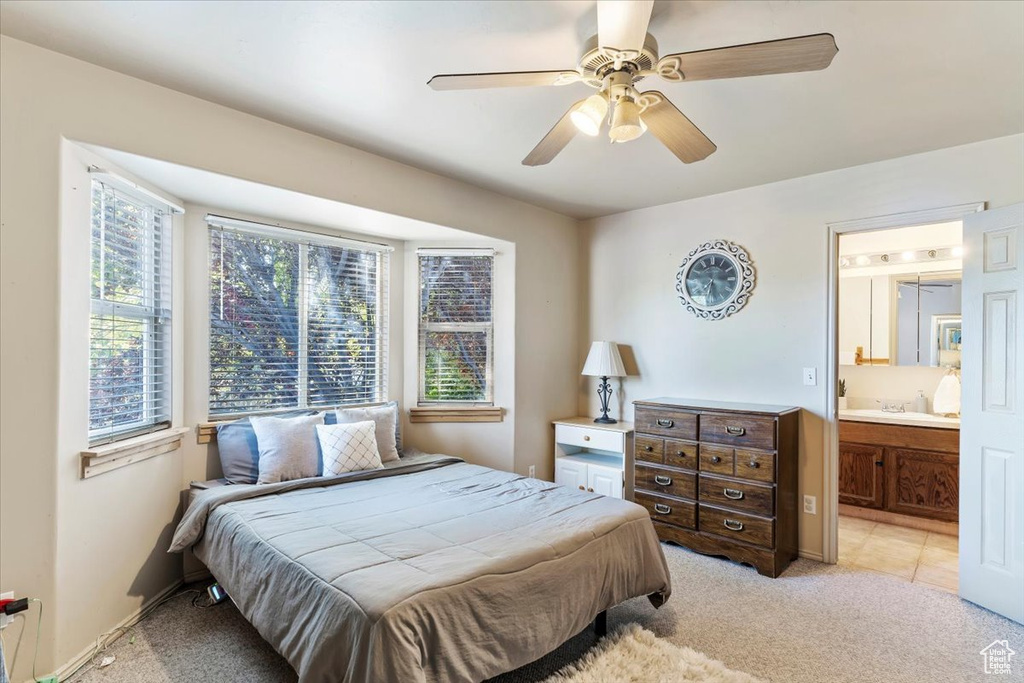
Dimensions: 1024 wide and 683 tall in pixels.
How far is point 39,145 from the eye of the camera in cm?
194

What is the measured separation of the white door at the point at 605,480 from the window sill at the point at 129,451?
2692 millimetres

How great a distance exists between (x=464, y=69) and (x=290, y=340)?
211 cm

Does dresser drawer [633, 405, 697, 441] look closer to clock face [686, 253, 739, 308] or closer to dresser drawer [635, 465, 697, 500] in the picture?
dresser drawer [635, 465, 697, 500]

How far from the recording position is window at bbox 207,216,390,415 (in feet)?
10.1

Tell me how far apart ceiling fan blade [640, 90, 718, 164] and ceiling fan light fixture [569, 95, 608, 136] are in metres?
0.15

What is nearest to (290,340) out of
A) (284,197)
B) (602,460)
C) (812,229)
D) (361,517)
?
(284,197)

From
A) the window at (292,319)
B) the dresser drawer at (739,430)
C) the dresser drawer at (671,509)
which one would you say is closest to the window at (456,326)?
the window at (292,319)

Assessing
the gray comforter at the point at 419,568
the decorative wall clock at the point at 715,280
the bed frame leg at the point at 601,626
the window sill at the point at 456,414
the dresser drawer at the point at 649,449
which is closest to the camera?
the gray comforter at the point at 419,568

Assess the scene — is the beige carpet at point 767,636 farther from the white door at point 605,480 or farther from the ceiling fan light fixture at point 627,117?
the ceiling fan light fixture at point 627,117

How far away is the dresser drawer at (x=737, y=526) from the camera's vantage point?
9.89 ft

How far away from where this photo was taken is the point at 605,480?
3818 mm

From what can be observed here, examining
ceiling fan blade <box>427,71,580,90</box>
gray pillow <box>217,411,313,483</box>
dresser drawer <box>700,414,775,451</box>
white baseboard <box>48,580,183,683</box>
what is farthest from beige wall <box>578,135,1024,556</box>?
white baseboard <box>48,580,183,683</box>

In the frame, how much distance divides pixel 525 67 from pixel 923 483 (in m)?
4.17

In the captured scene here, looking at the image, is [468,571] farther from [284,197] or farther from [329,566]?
[284,197]
